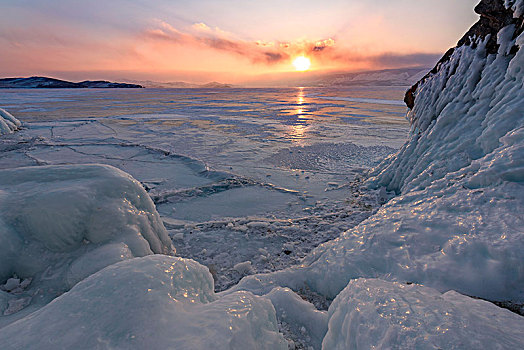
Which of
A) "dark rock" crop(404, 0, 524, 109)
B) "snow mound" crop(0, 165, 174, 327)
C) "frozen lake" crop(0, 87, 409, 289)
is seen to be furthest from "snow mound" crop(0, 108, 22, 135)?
"dark rock" crop(404, 0, 524, 109)

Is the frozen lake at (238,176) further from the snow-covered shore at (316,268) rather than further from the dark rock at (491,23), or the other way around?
the dark rock at (491,23)

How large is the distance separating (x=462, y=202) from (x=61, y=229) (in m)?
3.35

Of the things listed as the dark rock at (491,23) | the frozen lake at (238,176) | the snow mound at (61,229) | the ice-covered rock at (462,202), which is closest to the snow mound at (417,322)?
the ice-covered rock at (462,202)

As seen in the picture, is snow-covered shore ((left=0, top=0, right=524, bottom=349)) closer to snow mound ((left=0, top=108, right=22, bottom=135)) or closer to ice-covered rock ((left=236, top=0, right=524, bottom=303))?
ice-covered rock ((left=236, top=0, right=524, bottom=303))

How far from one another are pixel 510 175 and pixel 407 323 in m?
→ 1.74

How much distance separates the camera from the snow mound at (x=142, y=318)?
108 centimetres

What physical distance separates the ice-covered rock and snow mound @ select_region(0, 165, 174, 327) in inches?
49.3

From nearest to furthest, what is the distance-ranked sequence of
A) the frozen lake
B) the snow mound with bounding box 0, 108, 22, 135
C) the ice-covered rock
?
1. the ice-covered rock
2. the frozen lake
3. the snow mound with bounding box 0, 108, 22, 135

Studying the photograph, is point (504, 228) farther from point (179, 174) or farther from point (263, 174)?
point (179, 174)

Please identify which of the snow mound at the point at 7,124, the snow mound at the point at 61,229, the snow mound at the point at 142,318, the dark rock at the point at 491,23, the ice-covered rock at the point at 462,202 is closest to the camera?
the snow mound at the point at 142,318

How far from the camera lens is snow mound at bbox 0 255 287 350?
108 centimetres

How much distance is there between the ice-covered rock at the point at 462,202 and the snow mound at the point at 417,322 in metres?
0.34

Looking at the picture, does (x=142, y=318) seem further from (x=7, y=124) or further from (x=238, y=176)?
(x=7, y=124)

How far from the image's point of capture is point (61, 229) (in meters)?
2.10
